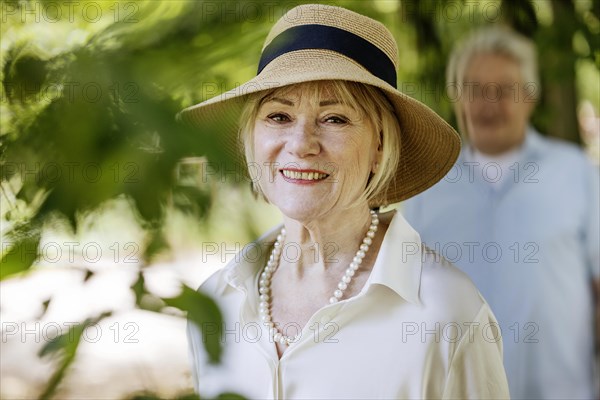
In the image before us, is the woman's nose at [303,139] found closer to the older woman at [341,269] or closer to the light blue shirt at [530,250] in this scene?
the older woman at [341,269]

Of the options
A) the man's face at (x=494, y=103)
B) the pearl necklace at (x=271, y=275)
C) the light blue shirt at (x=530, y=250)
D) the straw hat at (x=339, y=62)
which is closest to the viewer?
the straw hat at (x=339, y=62)

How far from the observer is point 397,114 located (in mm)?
1596

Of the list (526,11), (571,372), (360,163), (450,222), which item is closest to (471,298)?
(360,163)

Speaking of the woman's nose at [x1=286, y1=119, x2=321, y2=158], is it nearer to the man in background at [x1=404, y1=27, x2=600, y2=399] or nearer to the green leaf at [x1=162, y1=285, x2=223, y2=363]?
the green leaf at [x1=162, y1=285, x2=223, y2=363]

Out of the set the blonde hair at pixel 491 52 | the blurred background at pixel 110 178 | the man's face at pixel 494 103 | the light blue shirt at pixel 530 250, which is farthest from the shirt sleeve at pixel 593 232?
the blurred background at pixel 110 178

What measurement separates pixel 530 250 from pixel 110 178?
2.07 metres

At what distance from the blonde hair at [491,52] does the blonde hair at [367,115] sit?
1076 millimetres

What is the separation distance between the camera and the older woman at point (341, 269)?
56.3 inches

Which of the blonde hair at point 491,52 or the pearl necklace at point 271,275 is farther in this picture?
the blonde hair at point 491,52

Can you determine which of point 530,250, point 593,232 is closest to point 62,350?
point 530,250

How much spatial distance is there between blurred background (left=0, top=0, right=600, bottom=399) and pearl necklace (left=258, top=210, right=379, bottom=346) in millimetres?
745

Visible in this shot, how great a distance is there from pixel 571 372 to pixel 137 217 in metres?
2.21

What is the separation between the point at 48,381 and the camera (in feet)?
2.00

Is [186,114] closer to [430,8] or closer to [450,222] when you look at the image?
[450,222]
